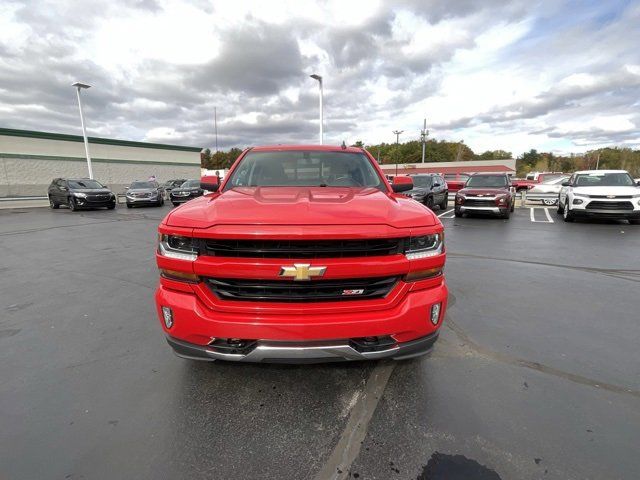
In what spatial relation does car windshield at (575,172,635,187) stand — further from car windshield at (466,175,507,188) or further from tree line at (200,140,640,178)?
tree line at (200,140,640,178)

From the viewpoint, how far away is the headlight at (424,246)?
7.63 ft

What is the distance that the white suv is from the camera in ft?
35.2

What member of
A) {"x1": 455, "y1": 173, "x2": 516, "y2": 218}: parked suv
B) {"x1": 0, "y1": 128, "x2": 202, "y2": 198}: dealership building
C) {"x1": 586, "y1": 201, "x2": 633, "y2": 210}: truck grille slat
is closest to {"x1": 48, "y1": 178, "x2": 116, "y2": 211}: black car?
{"x1": 0, "y1": 128, "x2": 202, "y2": 198}: dealership building

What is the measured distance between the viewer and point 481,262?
6.38 meters

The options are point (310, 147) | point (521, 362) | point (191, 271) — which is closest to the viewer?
point (191, 271)

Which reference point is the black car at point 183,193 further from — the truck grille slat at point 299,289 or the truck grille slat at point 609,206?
the truck grille slat at point 299,289

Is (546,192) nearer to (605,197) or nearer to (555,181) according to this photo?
(555,181)

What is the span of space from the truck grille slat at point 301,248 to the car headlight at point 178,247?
9 cm

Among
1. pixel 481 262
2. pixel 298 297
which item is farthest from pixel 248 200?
pixel 481 262

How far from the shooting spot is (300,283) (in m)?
2.21

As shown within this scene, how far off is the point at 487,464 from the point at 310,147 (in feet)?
11.2

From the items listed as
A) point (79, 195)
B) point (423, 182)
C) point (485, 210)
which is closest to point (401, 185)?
point (485, 210)

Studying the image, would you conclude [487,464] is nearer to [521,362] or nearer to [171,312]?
[521,362]

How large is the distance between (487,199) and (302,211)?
468 inches
